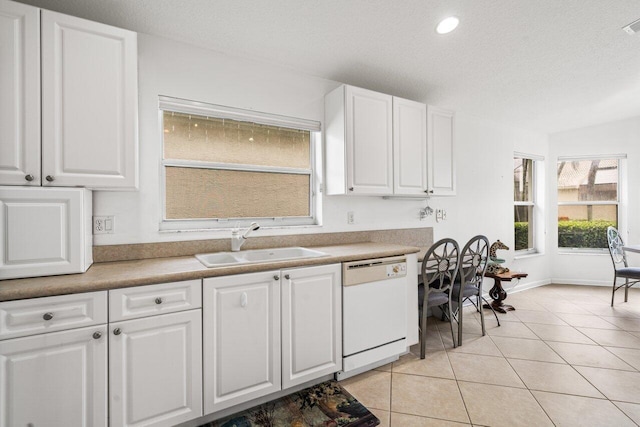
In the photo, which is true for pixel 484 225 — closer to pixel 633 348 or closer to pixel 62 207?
pixel 633 348

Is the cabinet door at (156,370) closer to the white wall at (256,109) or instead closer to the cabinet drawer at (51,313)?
the cabinet drawer at (51,313)

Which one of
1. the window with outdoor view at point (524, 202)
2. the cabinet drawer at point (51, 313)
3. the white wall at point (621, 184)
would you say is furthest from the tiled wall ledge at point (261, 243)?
the white wall at point (621, 184)

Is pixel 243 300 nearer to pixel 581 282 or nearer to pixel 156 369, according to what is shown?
pixel 156 369

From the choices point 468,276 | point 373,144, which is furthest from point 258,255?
point 468,276

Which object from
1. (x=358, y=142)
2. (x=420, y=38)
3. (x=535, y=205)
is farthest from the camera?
(x=535, y=205)

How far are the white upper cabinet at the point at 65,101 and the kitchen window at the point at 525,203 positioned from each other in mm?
5054

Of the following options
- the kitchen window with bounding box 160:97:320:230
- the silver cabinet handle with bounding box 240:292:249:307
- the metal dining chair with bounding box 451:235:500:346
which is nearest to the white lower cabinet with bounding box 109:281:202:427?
the silver cabinet handle with bounding box 240:292:249:307

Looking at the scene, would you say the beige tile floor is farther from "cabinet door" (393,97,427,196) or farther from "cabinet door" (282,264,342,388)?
"cabinet door" (393,97,427,196)

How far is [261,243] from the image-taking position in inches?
98.9

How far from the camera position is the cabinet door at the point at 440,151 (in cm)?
309

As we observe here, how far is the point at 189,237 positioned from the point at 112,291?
0.80 m

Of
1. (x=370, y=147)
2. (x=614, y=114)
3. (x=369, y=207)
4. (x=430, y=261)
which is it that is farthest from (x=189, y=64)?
(x=614, y=114)

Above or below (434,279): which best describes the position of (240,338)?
below

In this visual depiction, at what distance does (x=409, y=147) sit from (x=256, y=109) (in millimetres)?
1471
